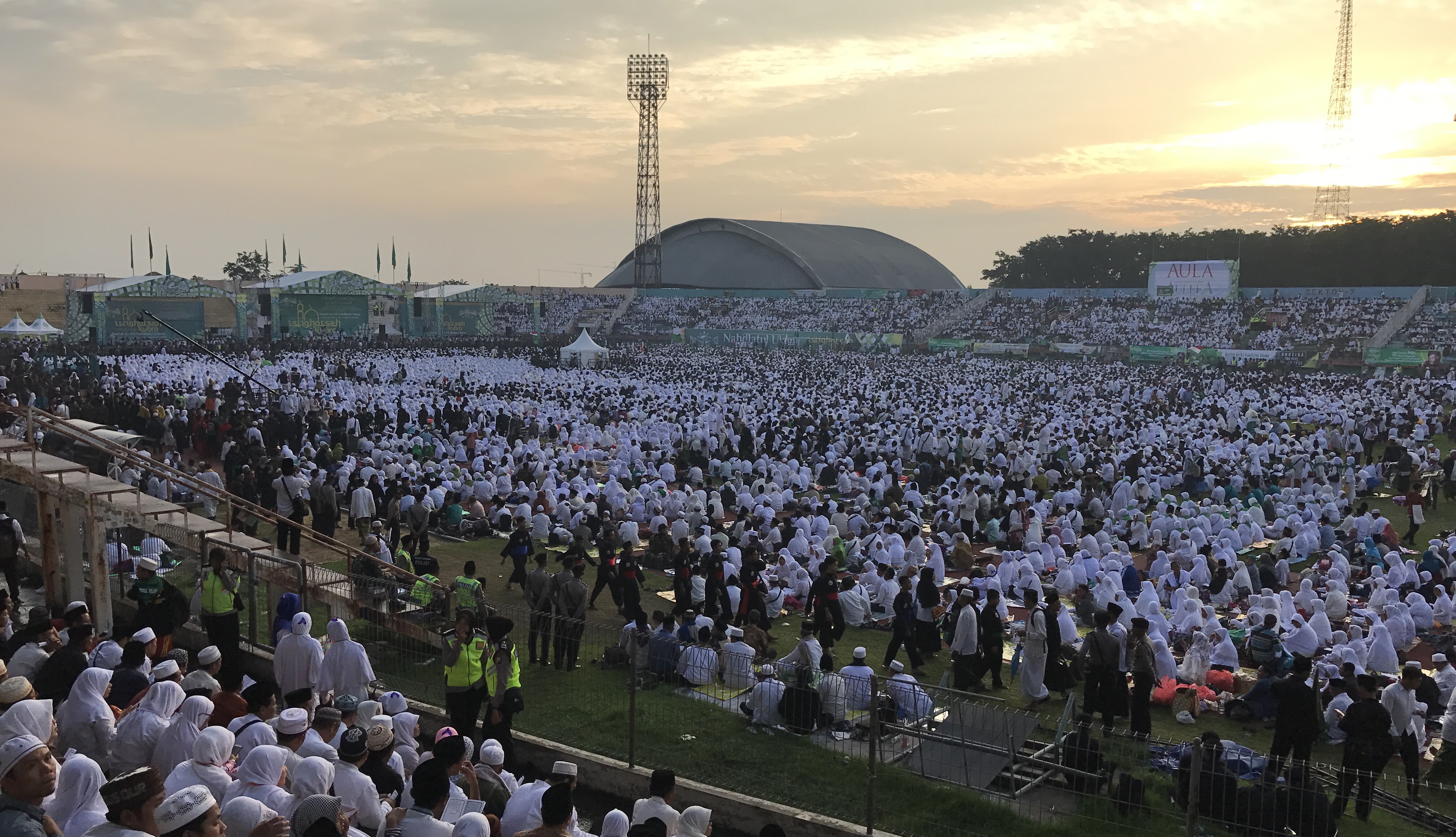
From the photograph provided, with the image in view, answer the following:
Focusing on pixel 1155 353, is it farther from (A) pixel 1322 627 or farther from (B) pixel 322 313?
(B) pixel 322 313

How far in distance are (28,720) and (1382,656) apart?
941 cm

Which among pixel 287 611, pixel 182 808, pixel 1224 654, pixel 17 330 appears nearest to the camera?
pixel 182 808

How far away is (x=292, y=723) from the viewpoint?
4680 millimetres

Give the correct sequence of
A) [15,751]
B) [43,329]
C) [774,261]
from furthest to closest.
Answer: [774,261], [43,329], [15,751]

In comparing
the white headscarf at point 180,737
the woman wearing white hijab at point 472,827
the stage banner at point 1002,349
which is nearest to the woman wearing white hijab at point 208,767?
the white headscarf at point 180,737

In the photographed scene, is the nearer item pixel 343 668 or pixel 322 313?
pixel 343 668

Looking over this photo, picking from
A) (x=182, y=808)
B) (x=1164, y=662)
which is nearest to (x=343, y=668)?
(x=182, y=808)

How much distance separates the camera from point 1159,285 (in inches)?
1946

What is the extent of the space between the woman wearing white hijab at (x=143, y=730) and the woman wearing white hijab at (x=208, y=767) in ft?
2.67

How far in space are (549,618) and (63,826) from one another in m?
4.06

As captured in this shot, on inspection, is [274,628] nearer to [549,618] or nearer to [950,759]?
[549,618]

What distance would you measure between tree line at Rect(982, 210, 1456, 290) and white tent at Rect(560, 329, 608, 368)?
34511mm

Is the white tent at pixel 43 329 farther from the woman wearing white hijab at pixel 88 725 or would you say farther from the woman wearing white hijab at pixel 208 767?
the woman wearing white hijab at pixel 208 767

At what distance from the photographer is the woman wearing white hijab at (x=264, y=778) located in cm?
416
